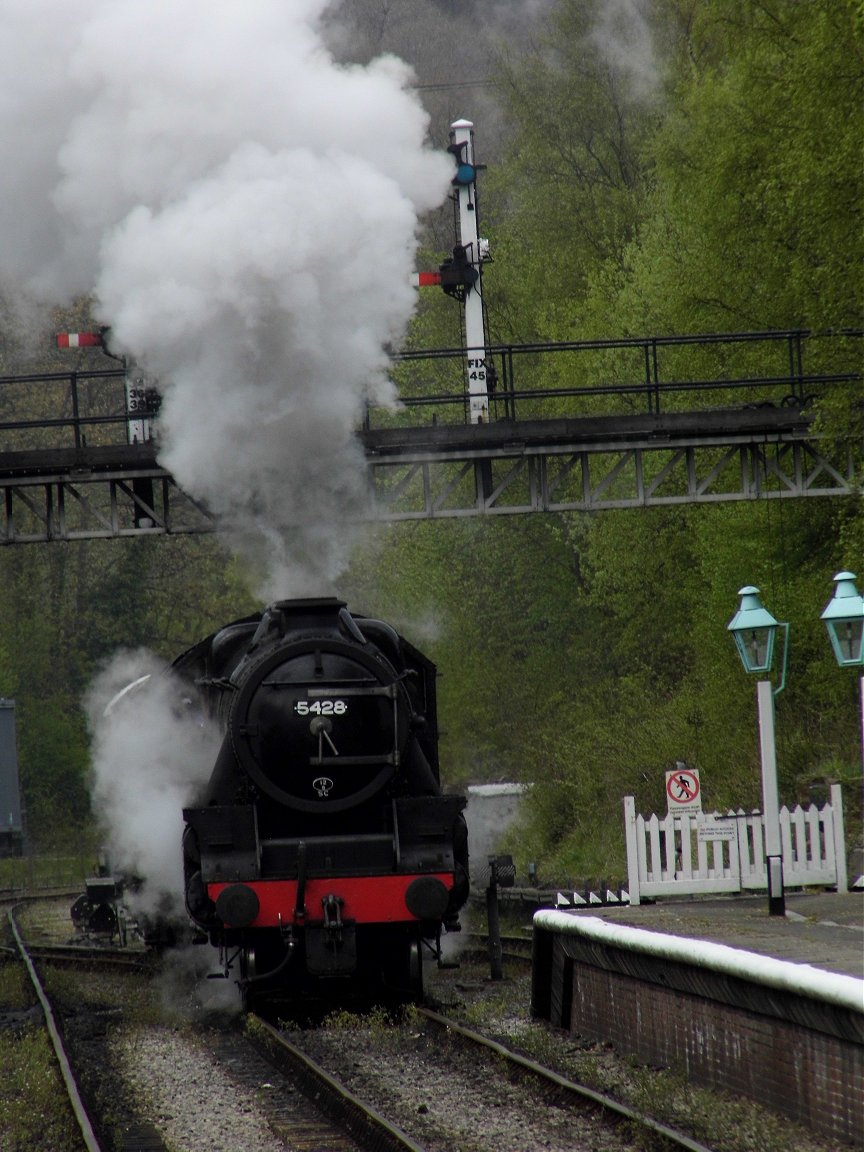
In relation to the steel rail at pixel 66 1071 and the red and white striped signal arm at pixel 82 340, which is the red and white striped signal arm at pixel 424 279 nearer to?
the red and white striped signal arm at pixel 82 340

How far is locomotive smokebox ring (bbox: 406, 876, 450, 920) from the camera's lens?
39.3 feet

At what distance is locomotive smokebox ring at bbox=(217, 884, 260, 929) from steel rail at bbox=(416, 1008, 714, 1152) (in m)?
1.53

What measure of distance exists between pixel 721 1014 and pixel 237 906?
14.2 feet

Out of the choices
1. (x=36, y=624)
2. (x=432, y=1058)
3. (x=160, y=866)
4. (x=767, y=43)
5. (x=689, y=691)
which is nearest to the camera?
(x=432, y=1058)

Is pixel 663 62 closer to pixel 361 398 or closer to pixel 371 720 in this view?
pixel 361 398

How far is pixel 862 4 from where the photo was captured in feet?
49.3

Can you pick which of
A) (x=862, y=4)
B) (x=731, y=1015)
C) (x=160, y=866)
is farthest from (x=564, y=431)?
(x=731, y=1015)

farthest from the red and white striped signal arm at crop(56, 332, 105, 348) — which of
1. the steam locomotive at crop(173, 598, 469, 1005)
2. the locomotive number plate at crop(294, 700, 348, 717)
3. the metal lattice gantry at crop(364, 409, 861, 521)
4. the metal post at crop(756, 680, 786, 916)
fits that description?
the metal post at crop(756, 680, 786, 916)

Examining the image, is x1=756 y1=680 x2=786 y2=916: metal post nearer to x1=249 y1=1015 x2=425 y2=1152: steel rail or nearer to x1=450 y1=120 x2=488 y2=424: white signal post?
x1=249 y1=1015 x2=425 y2=1152: steel rail

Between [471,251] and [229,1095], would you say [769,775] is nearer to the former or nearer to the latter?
[229,1095]

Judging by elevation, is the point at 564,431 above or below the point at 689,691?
above

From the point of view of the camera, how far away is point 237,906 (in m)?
11.8

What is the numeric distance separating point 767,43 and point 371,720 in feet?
48.2

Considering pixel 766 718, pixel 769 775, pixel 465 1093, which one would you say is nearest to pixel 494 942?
pixel 769 775
